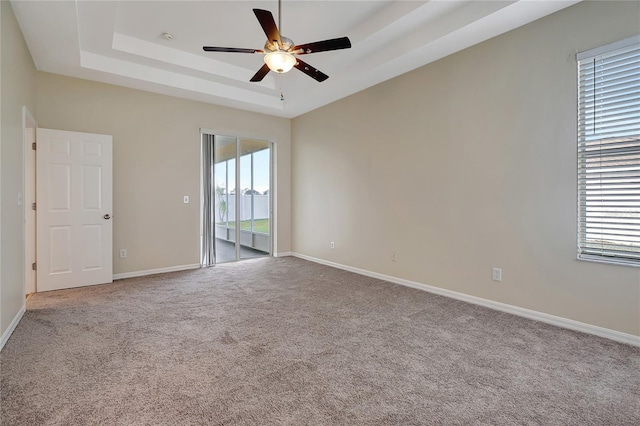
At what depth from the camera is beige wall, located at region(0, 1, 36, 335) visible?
252 cm

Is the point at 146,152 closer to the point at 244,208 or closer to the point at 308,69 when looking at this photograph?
the point at 244,208

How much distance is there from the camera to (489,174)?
11.2 feet

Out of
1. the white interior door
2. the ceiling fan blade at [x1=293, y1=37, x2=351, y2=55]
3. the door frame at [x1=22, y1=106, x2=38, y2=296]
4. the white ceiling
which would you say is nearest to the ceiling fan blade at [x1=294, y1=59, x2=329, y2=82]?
the ceiling fan blade at [x1=293, y1=37, x2=351, y2=55]

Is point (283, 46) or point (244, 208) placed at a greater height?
point (283, 46)

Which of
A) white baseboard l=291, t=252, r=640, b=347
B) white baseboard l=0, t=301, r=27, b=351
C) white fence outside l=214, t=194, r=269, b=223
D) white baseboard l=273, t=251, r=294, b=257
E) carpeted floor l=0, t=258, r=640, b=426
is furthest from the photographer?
white baseboard l=273, t=251, r=294, b=257

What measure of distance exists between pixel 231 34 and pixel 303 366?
3.83m

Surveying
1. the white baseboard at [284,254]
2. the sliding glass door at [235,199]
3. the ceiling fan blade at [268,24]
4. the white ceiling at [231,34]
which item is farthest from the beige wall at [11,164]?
the white baseboard at [284,254]

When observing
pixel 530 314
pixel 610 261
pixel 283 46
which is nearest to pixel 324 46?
pixel 283 46

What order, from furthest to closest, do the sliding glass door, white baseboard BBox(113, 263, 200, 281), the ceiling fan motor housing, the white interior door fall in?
the sliding glass door → white baseboard BBox(113, 263, 200, 281) → the white interior door → the ceiling fan motor housing

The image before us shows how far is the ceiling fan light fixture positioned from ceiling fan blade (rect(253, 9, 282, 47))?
10 cm

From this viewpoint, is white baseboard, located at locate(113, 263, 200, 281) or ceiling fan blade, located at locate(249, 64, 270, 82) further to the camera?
white baseboard, located at locate(113, 263, 200, 281)

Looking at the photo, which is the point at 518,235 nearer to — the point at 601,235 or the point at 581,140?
the point at 601,235

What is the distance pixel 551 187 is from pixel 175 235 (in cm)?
514

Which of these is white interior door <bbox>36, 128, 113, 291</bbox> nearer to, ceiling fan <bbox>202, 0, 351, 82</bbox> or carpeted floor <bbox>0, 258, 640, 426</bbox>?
carpeted floor <bbox>0, 258, 640, 426</bbox>
